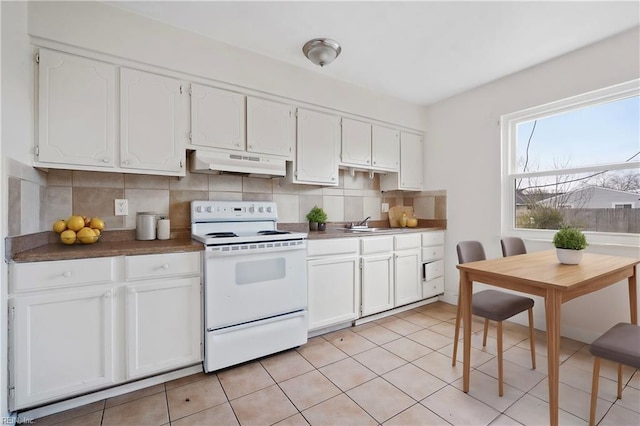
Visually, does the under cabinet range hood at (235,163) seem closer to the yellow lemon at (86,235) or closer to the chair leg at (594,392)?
the yellow lemon at (86,235)

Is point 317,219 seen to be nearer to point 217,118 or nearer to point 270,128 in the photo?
point 270,128

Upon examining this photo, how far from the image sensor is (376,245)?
287cm

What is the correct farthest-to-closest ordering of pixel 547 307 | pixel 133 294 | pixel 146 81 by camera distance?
pixel 146 81 < pixel 133 294 < pixel 547 307

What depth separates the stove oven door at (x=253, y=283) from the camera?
1954mm

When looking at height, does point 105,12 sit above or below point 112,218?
above

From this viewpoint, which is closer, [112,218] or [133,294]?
[133,294]

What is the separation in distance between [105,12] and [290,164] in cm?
162

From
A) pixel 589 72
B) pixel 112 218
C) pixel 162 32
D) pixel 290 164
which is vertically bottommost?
pixel 112 218

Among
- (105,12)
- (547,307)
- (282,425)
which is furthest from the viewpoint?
(105,12)

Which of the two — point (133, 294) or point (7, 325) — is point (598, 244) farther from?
point (7, 325)

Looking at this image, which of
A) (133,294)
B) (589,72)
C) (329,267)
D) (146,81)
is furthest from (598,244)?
(146,81)

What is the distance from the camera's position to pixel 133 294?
174cm

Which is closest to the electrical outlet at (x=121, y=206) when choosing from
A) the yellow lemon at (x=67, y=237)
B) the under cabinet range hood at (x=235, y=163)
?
the yellow lemon at (x=67, y=237)

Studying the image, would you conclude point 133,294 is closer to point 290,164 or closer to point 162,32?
point 290,164
